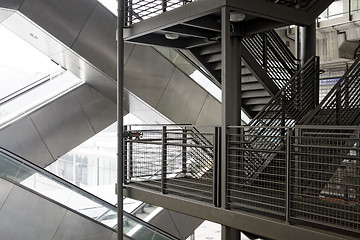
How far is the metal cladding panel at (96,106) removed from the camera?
42.2 feet

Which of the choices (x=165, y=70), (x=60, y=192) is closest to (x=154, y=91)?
(x=165, y=70)

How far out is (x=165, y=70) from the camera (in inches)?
464

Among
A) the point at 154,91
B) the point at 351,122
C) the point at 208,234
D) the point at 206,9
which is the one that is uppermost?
the point at 206,9

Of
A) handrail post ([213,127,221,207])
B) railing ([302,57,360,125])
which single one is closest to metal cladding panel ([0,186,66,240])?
handrail post ([213,127,221,207])

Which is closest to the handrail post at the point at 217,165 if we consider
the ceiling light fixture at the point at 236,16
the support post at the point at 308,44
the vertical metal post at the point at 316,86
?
the ceiling light fixture at the point at 236,16

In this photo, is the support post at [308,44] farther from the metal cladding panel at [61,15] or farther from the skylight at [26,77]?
the skylight at [26,77]

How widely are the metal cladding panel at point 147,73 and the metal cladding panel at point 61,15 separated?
5.02ft

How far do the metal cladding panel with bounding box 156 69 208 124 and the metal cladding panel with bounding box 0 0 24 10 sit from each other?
4.38 m

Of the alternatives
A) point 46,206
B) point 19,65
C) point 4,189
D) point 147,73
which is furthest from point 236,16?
point 19,65

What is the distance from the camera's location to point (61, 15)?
982cm

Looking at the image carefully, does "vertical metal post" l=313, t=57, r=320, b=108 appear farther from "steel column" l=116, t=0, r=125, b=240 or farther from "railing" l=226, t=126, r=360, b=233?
"steel column" l=116, t=0, r=125, b=240

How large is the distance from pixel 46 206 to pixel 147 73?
4.13 meters

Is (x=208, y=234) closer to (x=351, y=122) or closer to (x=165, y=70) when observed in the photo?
(x=165, y=70)

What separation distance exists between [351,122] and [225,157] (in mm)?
2818
